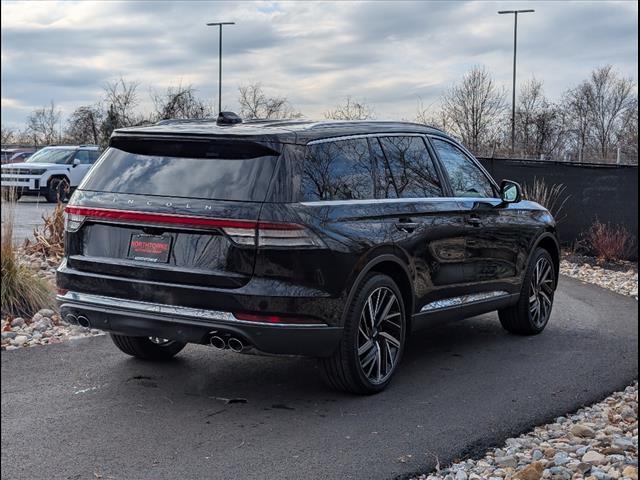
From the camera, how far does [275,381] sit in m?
6.21

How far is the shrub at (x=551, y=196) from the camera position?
1565 centimetres

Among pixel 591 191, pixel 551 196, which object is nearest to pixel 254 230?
pixel 591 191

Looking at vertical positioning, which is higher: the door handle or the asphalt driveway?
the door handle

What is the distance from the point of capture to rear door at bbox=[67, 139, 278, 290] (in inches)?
204

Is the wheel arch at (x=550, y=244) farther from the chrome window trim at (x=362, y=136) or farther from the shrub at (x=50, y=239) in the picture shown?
the shrub at (x=50, y=239)

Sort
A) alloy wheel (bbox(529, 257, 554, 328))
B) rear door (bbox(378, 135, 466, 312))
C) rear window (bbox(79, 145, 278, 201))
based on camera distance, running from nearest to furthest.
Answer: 1. rear window (bbox(79, 145, 278, 201))
2. rear door (bbox(378, 135, 466, 312))
3. alloy wheel (bbox(529, 257, 554, 328))

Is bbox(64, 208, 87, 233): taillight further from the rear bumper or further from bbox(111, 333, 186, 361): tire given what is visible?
bbox(111, 333, 186, 361): tire

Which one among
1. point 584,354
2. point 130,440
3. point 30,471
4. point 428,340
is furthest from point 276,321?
point 584,354

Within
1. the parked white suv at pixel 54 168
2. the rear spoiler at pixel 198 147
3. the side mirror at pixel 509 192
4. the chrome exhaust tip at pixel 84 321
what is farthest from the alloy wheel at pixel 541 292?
the parked white suv at pixel 54 168

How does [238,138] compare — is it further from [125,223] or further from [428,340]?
[428,340]

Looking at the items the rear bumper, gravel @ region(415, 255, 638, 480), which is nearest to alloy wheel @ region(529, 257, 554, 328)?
gravel @ region(415, 255, 638, 480)

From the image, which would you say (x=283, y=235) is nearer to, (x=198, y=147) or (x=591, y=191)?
(x=198, y=147)

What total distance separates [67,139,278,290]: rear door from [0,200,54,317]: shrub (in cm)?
281

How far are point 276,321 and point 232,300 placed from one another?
29cm
